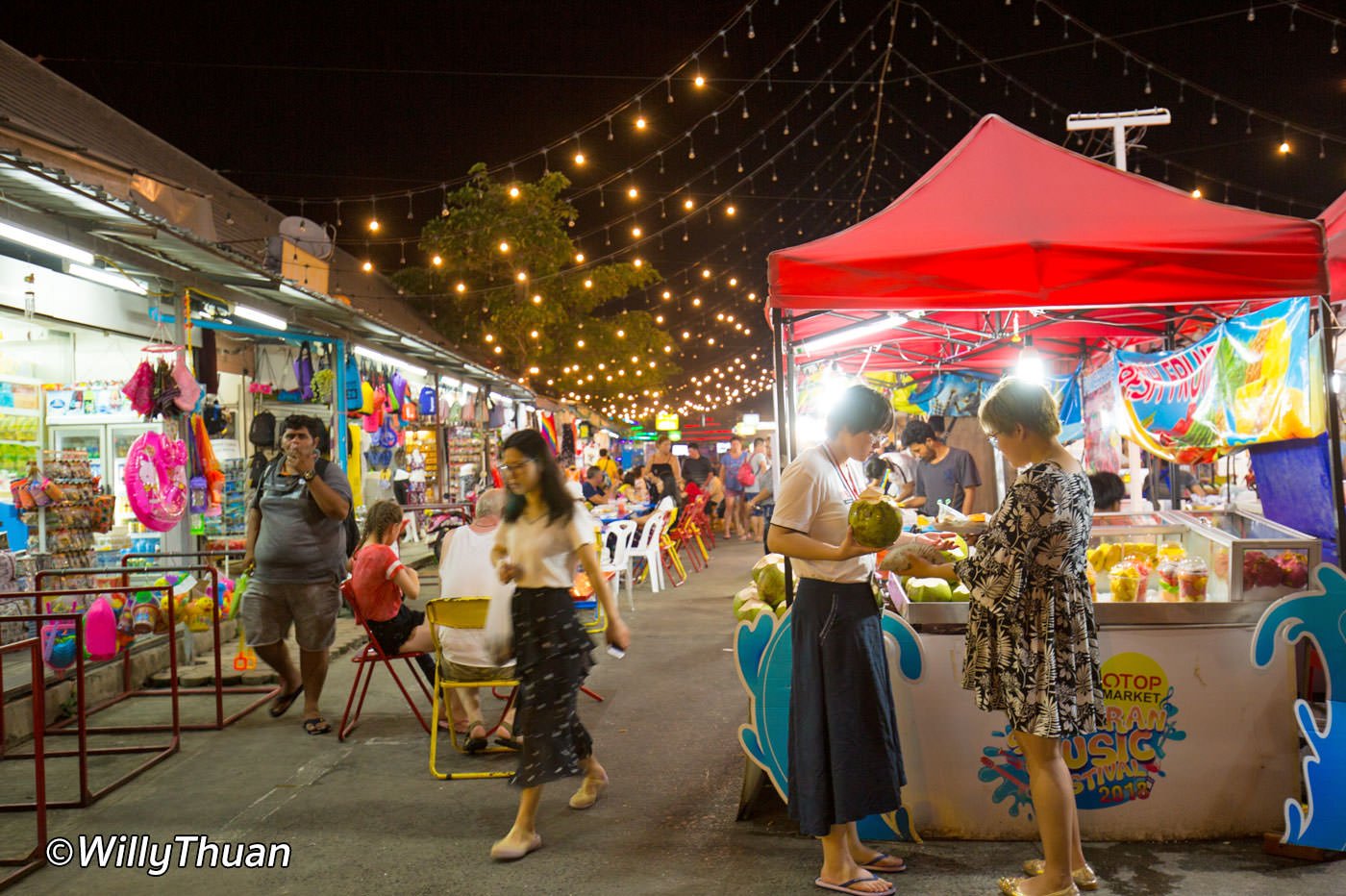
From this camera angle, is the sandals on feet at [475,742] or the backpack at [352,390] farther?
the backpack at [352,390]

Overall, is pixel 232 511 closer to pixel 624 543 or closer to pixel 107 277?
pixel 107 277

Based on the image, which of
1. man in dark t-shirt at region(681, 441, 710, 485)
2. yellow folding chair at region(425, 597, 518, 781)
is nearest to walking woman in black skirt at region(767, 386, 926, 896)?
yellow folding chair at region(425, 597, 518, 781)

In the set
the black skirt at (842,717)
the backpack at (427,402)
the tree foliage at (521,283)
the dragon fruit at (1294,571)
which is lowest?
the black skirt at (842,717)

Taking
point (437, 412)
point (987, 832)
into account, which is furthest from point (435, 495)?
point (987, 832)

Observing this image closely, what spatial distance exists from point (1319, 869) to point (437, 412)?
494 inches

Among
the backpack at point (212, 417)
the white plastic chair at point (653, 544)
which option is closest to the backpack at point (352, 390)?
the backpack at point (212, 417)

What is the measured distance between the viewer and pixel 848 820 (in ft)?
11.0

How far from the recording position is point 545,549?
394 cm

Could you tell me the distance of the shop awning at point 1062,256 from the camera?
410 centimetres

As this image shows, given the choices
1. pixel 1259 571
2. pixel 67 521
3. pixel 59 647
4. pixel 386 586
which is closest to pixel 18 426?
pixel 67 521

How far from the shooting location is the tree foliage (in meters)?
24.5

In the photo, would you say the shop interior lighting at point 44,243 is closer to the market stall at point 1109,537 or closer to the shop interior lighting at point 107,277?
the shop interior lighting at point 107,277

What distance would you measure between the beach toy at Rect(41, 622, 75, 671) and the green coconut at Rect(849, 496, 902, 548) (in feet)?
16.6

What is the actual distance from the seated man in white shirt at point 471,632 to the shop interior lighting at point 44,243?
Result: 10.1ft
